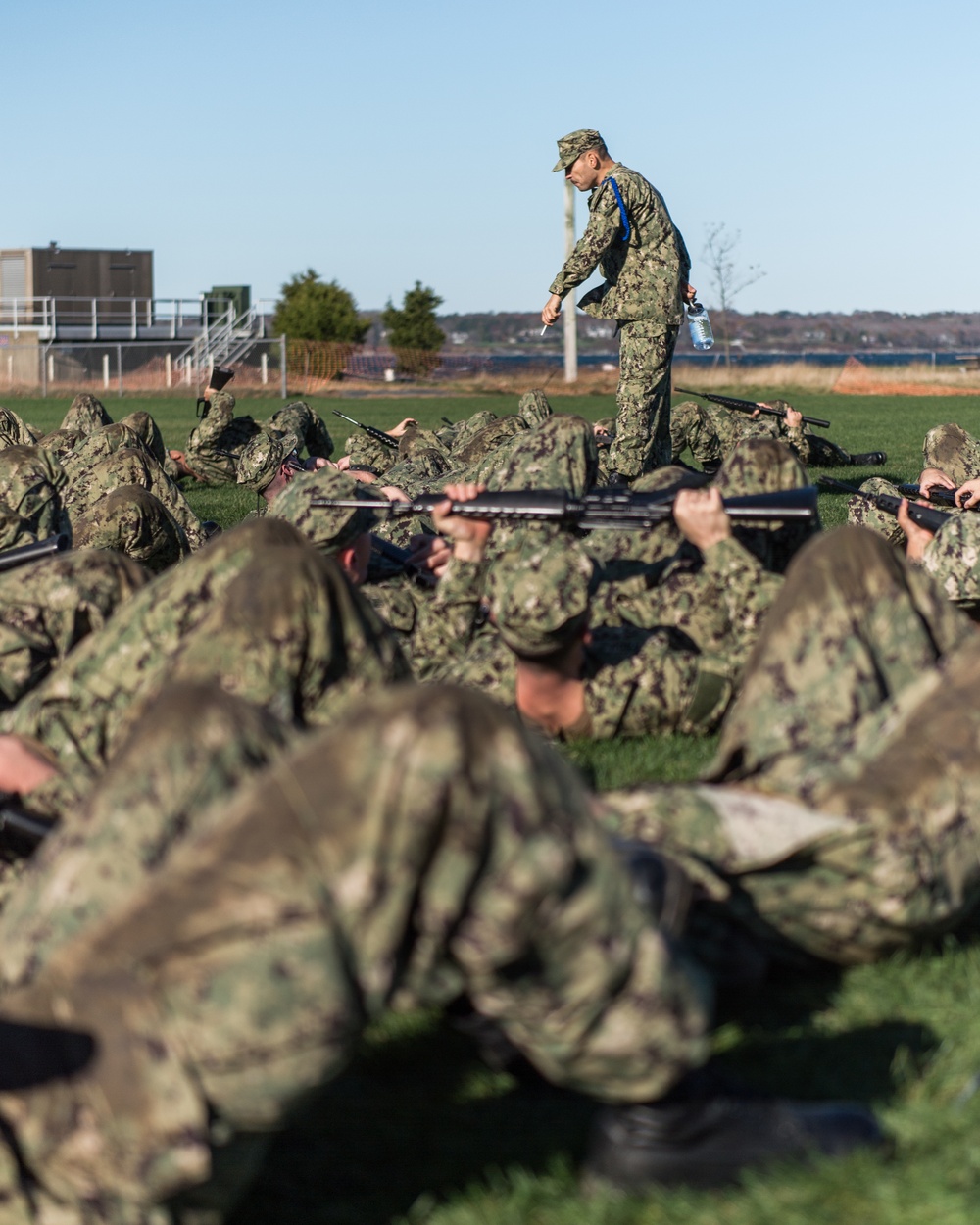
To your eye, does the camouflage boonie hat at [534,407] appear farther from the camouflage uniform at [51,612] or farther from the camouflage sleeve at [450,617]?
the camouflage uniform at [51,612]

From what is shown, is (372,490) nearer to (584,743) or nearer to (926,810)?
(584,743)

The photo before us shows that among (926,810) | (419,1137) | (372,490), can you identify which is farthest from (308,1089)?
(372,490)

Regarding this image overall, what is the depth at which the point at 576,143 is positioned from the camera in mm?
11664

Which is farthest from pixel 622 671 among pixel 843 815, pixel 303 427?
pixel 303 427

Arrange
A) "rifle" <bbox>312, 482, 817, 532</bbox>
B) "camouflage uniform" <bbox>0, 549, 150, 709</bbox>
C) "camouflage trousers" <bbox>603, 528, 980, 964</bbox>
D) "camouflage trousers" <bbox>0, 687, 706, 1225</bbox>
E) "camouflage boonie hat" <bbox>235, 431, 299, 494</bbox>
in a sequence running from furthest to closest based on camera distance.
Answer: "camouflage boonie hat" <bbox>235, 431, 299, 494</bbox>
"rifle" <bbox>312, 482, 817, 532</bbox>
"camouflage uniform" <bbox>0, 549, 150, 709</bbox>
"camouflage trousers" <bbox>603, 528, 980, 964</bbox>
"camouflage trousers" <bbox>0, 687, 706, 1225</bbox>

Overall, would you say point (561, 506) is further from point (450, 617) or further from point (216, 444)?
point (216, 444)

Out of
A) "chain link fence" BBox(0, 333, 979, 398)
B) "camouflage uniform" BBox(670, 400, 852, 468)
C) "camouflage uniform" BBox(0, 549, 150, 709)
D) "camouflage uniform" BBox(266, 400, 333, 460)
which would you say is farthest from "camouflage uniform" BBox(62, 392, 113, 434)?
"chain link fence" BBox(0, 333, 979, 398)

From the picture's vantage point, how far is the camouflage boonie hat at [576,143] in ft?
38.2

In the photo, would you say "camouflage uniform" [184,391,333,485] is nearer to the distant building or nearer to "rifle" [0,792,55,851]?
"rifle" [0,792,55,851]

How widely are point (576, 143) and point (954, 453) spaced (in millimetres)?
3479

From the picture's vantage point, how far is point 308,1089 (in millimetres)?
2541

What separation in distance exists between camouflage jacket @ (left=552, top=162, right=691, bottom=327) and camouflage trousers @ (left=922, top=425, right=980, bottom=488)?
6.77 feet

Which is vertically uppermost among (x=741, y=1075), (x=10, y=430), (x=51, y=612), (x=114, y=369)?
(x=114, y=369)

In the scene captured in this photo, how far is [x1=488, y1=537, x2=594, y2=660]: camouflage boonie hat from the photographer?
16.9 feet
